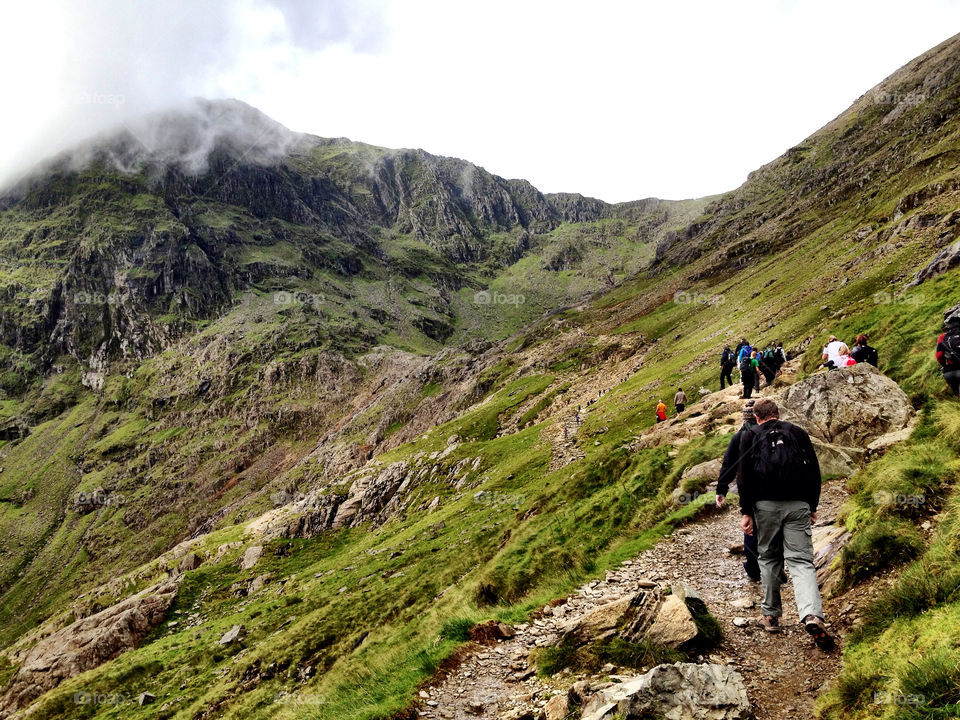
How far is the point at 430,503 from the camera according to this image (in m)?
50.3

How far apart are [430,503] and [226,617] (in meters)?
19.6

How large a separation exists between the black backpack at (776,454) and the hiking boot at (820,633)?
217cm

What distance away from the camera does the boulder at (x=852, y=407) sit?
600 inches

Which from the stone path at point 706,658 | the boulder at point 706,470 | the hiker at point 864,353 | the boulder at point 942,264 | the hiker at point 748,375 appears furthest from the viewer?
the boulder at point 942,264

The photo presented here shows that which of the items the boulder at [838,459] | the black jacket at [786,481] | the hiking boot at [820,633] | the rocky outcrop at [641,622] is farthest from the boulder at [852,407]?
the rocky outcrop at [641,622]

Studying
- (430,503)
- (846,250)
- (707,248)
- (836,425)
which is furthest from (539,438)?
(707,248)

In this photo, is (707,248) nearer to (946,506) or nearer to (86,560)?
(946,506)

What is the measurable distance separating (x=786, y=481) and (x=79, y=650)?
54.5 metres

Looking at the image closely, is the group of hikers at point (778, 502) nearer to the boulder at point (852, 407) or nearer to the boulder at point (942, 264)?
the boulder at point (852, 407)

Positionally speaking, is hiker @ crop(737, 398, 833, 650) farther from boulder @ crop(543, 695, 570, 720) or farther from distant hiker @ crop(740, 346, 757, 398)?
distant hiker @ crop(740, 346, 757, 398)

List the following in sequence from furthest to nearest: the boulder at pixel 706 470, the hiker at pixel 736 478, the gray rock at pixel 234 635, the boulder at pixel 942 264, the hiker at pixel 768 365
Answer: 1. the gray rock at pixel 234 635
2. the hiker at pixel 768 365
3. the boulder at pixel 942 264
4. the boulder at pixel 706 470
5. the hiker at pixel 736 478

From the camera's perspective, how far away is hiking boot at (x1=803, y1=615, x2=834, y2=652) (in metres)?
7.45

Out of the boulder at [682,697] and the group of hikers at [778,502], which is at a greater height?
the group of hikers at [778,502]

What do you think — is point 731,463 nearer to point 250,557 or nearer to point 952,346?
point 952,346
